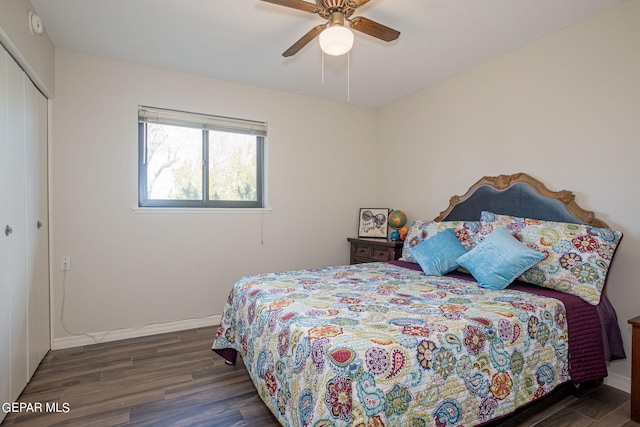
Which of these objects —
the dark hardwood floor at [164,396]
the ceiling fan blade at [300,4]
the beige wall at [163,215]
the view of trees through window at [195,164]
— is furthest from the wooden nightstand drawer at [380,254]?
the ceiling fan blade at [300,4]

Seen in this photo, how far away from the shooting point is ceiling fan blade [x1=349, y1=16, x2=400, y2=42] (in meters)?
1.77

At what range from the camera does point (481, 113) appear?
2.88m

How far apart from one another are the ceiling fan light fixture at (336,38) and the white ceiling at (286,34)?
1.88ft

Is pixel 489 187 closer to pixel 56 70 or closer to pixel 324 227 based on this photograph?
pixel 324 227

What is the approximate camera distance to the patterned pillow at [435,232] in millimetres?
2602

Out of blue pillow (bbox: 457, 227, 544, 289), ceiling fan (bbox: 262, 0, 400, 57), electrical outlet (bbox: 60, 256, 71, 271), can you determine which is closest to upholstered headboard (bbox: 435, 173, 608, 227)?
blue pillow (bbox: 457, 227, 544, 289)

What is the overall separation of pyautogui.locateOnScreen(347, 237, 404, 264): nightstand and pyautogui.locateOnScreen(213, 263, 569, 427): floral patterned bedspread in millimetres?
1234

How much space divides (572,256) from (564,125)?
0.98 m

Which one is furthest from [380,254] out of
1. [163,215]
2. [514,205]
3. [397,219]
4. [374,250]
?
[163,215]

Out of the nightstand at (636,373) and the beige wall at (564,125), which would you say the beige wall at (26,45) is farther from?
the nightstand at (636,373)

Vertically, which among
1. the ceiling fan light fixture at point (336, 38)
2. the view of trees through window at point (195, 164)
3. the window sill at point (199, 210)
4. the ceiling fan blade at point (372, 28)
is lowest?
the window sill at point (199, 210)

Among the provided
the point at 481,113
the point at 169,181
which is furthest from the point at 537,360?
the point at 169,181

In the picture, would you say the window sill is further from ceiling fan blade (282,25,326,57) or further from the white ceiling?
ceiling fan blade (282,25,326,57)

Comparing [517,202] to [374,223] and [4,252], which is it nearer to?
[374,223]
